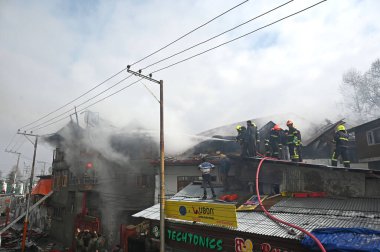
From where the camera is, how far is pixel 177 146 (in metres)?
23.1

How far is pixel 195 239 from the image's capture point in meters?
10.2

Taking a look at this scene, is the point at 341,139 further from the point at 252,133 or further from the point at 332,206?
the point at 252,133

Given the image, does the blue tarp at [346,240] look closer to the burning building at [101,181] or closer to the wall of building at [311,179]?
the wall of building at [311,179]

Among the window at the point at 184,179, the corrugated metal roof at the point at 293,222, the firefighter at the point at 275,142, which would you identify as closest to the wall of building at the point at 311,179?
the corrugated metal roof at the point at 293,222

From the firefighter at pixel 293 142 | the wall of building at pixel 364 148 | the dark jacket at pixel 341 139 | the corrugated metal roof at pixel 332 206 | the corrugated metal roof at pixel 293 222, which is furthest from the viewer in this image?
the wall of building at pixel 364 148

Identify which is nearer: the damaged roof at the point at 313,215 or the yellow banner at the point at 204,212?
the damaged roof at the point at 313,215

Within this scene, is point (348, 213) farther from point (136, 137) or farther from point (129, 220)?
point (136, 137)

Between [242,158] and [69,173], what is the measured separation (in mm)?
21230

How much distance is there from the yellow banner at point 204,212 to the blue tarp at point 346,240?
269 centimetres

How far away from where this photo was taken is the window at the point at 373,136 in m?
19.3

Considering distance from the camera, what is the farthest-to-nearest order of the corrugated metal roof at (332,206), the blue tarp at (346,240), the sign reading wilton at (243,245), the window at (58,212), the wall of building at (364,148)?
the window at (58,212) → the wall of building at (364,148) → the sign reading wilton at (243,245) → the corrugated metal roof at (332,206) → the blue tarp at (346,240)

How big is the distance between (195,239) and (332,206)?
524 centimetres

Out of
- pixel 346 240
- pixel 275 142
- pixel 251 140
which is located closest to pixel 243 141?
pixel 251 140

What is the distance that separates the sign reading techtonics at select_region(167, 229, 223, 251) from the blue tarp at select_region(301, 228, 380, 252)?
358 cm
